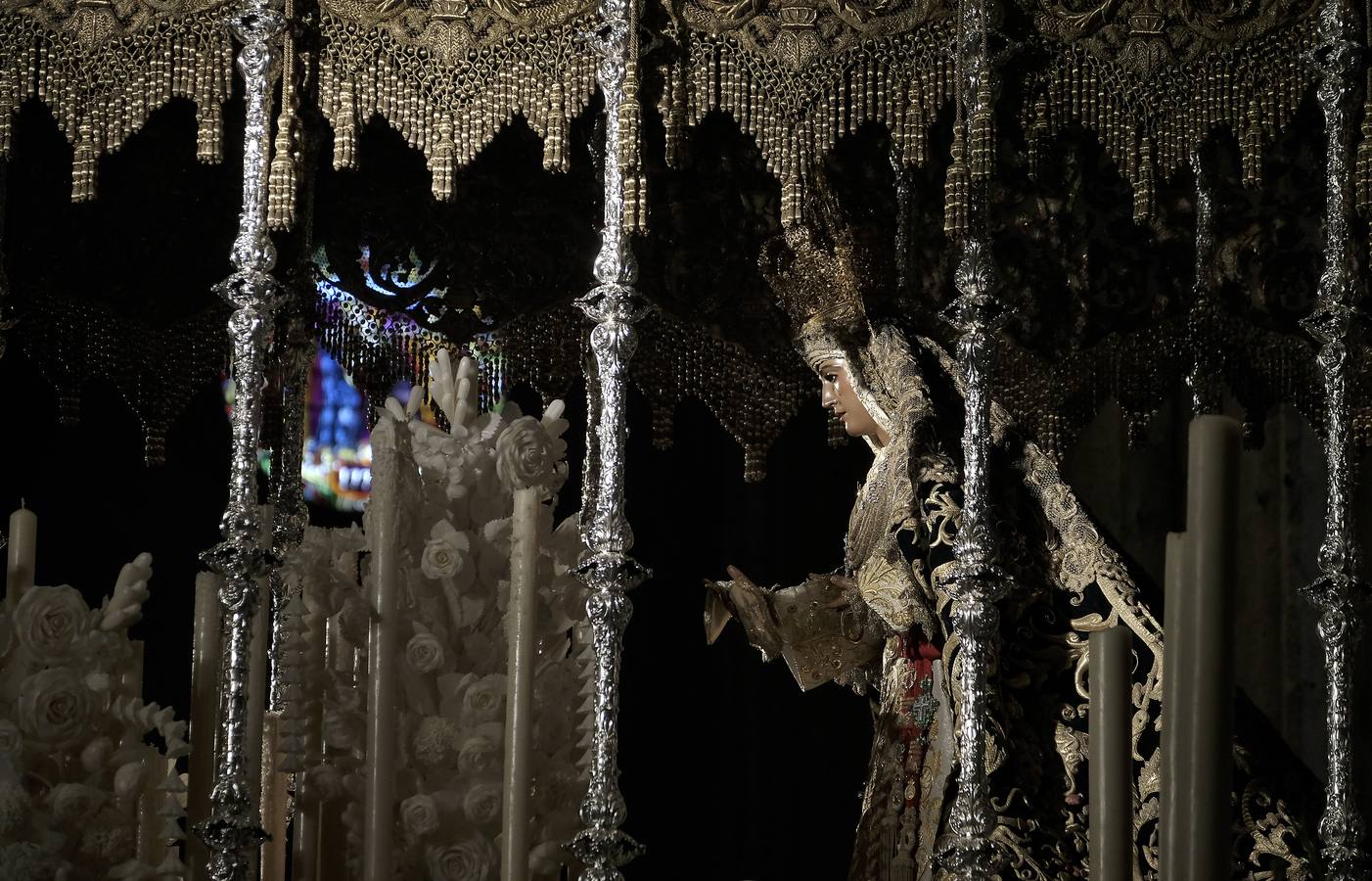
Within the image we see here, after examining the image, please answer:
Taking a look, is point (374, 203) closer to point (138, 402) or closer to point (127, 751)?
point (138, 402)

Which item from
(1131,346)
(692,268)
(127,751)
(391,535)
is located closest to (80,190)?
(127,751)

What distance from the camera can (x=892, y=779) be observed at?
3162mm

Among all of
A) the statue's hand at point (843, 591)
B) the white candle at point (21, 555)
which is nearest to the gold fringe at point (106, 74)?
the white candle at point (21, 555)

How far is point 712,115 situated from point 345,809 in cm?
160

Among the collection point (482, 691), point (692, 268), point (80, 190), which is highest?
point (692, 268)

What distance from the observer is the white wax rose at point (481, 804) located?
2.21 m

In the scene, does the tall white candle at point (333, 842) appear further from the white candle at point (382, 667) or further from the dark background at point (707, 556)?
the dark background at point (707, 556)

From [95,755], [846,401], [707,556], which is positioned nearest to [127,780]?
[95,755]

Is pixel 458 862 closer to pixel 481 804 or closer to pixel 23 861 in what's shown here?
pixel 481 804

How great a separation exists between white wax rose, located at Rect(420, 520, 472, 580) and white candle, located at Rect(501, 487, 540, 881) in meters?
0.44

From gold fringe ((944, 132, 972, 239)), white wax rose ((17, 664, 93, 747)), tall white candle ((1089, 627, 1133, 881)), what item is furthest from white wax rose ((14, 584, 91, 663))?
tall white candle ((1089, 627, 1133, 881))

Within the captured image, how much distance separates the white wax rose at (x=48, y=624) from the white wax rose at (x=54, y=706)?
0.03 m

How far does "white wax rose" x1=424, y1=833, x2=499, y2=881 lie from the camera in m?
2.17

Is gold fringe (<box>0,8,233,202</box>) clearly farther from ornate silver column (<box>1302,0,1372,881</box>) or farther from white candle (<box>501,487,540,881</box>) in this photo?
ornate silver column (<box>1302,0,1372,881</box>)
